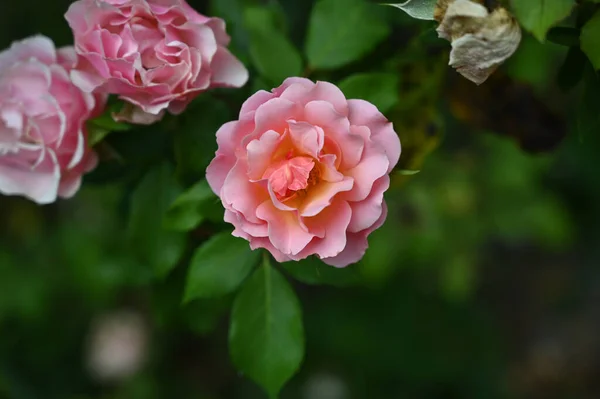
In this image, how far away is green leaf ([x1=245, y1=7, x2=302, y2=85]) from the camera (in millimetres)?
827

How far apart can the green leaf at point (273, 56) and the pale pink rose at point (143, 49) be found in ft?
0.37

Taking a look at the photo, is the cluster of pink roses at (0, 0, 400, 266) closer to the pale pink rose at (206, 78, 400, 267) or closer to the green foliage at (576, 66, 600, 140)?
the pale pink rose at (206, 78, 400, 267)

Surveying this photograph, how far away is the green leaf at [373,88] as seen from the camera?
2.44 feet

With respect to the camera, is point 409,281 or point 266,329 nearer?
point 266,329

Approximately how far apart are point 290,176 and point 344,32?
29 centimetres

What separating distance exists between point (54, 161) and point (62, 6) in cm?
114

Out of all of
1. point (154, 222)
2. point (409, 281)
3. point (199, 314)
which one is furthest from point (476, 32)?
point (409, 281)

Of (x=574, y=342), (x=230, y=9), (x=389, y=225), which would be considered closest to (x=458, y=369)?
(x=574, y=342)

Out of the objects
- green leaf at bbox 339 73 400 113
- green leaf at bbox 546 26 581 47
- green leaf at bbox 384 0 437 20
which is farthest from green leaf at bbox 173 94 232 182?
green leaf at bbox 546 26 581 47

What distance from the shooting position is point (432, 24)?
688mm

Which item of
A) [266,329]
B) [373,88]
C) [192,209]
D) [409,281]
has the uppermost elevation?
[373,88]

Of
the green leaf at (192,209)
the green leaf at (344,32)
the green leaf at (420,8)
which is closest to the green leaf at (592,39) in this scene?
the green leaf at (420,8)

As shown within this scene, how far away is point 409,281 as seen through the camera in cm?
220

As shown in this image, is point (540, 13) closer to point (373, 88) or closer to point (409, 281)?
point (373, 88)
